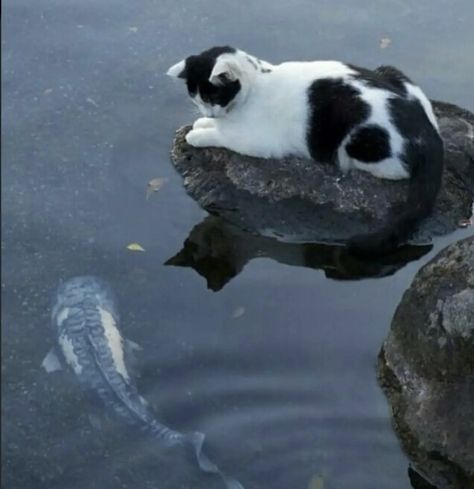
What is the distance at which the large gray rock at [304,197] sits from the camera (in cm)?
602

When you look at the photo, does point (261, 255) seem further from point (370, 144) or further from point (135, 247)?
point (370, 144)

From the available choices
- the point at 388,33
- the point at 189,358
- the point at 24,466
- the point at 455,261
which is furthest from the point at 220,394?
the point at 388,33

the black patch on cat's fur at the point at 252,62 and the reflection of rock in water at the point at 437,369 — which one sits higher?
the black patch on cat's fur at the point at 252,62

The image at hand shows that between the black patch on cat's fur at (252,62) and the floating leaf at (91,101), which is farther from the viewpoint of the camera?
the floating leaf at (91,101)

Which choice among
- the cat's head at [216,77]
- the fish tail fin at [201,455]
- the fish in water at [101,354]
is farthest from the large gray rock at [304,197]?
the fish tail fin at [201,455]

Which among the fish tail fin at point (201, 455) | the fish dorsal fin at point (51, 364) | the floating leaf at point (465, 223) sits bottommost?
the fish dorsal fin at point (51, 364)

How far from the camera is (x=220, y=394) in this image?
16.7 ft

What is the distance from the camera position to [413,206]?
19.6 ft

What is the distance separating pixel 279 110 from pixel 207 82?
0.43 metres

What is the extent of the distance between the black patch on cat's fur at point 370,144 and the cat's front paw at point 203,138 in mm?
778

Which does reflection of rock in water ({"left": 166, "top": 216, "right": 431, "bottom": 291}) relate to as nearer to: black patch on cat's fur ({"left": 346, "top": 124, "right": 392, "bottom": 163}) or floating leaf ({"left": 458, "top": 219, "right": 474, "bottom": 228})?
floating leaf ({"left": 458, "top": 219, "right": 474, "bottom": 228})

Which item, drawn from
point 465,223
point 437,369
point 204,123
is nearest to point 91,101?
point 204,123

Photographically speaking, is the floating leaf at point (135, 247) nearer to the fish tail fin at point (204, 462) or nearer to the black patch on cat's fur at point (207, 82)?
the black patch on cat's fur at point (207, 82)

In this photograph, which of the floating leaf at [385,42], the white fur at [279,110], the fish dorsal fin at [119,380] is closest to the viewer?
the fish dorsal fin at [119,380]
